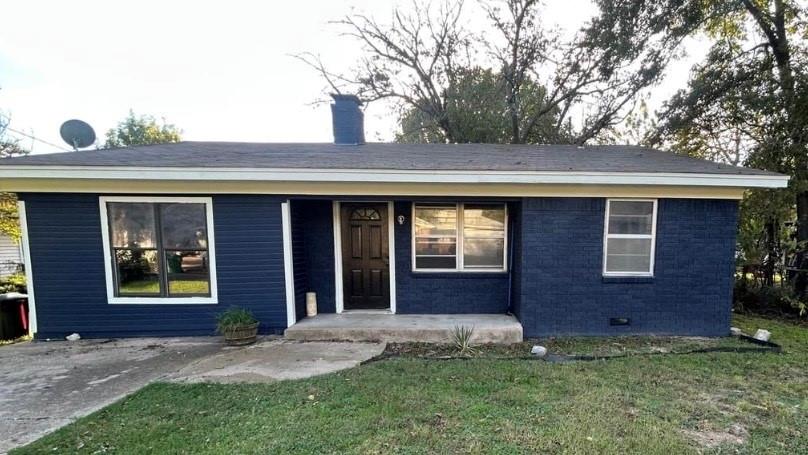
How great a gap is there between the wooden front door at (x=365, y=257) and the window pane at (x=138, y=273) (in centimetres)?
288

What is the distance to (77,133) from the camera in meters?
7.21

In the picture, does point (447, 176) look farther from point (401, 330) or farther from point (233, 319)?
point (233, 319)

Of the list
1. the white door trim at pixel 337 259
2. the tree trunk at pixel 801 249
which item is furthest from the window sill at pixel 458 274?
the tree trunk at pixel 801 249

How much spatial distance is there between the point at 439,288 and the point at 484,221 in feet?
4.64

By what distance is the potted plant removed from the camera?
15.8 feet

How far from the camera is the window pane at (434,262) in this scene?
5977mm

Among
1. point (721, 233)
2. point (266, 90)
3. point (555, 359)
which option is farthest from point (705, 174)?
point (266, 90)

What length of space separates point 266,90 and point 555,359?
1204 cm

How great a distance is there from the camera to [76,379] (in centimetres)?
381

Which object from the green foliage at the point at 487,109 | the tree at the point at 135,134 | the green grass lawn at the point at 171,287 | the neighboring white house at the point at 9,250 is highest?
the tree at the point at 135,134

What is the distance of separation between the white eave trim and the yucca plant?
2.17m

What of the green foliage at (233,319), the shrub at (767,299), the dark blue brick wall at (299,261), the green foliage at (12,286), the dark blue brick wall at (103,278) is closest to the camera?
the green foliage at (233,319)

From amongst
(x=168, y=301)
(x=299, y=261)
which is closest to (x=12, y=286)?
(x=168, y=301)

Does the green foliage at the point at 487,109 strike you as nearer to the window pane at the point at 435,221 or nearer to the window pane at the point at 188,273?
the window pane at the point at 435,221
